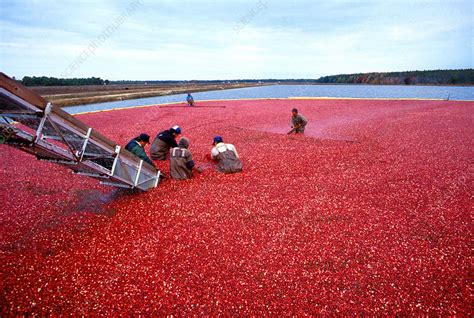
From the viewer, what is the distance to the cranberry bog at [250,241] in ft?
12.3

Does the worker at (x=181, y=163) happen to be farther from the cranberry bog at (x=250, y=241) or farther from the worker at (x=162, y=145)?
the worker at (x=162, y=145)

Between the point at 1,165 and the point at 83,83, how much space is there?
135 meters

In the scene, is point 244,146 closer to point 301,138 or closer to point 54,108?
point 301,138

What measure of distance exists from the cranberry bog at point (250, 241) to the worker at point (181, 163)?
0.40m

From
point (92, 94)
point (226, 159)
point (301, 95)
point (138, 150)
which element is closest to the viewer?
point (138, 150)

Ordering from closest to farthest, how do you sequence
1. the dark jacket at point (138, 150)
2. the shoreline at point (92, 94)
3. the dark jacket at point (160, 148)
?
the dark jacket at point (138, 150), the dark jacket at point (160, 148), the shoreline at point (92, 94)

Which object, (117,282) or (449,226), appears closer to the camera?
(117,282)

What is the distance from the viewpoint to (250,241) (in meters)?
5.00

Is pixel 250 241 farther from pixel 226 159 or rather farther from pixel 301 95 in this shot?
pixel 301 95

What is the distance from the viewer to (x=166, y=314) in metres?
3.59

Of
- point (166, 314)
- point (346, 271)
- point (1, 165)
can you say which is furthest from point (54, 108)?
point (1, 165)

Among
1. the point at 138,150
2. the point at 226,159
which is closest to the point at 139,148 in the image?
the point at 138,150

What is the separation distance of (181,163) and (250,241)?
375 centimetres

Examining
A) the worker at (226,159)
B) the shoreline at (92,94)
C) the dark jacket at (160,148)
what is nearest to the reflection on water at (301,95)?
the shoreline at (92,94)
